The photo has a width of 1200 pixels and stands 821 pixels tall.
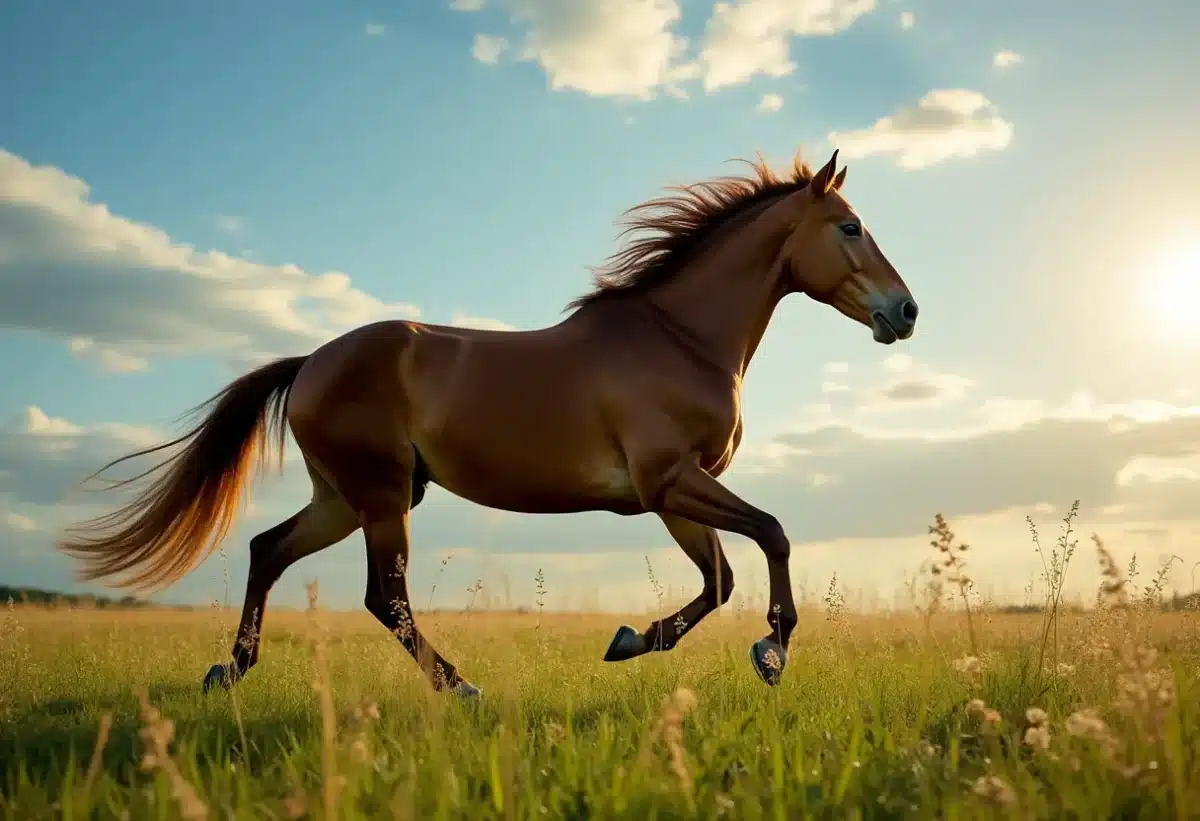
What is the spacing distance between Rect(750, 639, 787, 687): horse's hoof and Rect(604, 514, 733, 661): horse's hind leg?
0.40 metres

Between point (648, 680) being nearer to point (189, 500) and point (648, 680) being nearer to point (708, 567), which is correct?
point (708, 567)

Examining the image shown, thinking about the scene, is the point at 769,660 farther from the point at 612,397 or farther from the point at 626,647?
the point at 612,397

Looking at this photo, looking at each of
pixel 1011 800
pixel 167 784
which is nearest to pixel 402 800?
pixel 167 784

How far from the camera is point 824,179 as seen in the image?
6344 millimetres

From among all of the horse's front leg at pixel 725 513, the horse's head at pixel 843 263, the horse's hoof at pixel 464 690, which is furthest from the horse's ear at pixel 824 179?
the horse's hoof at pixel 464 690

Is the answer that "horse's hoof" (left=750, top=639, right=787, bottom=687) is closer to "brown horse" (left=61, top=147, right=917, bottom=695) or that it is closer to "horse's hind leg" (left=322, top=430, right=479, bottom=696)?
"brown horse" (left=61, top=147, right=917, bottom=695)

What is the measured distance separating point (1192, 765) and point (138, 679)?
605 cm

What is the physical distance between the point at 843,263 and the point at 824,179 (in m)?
0.54

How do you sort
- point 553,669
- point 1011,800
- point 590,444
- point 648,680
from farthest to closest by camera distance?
1. point 553,669
2. point 590,444
3. point 648,680
4. point 1011,800

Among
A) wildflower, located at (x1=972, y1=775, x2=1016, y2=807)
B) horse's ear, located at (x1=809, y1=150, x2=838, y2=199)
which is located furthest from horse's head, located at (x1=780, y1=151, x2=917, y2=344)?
wildflower, located at (x1=972, y1=775, x2=1016, y2=807)

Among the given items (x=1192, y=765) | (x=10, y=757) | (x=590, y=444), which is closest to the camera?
(x=1192, y=765)

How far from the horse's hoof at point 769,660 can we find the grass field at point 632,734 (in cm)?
13

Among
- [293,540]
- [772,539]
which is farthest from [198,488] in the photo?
[772,539]

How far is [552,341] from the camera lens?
639cm
